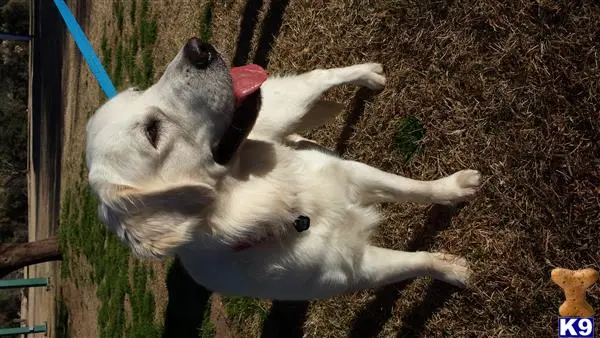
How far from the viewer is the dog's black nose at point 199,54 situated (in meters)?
2.58

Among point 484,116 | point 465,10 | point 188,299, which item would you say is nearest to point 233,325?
point 188,299

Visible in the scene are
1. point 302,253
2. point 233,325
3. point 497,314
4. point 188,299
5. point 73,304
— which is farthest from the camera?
point 73,304

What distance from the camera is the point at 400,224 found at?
11.6 feet

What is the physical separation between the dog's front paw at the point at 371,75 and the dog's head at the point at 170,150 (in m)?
1.15

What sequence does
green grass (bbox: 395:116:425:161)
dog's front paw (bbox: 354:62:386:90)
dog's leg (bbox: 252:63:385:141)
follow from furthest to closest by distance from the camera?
dog's front paw (bbox: 354:62:386:90), green grass (bbox: 395:116:425:161), dog's leg (bbox: 252:63:385:141)

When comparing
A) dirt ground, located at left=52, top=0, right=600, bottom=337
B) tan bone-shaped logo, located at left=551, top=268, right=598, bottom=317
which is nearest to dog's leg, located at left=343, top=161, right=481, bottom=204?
dirt ground, located at left=52, top=0, right=600, bottom=337

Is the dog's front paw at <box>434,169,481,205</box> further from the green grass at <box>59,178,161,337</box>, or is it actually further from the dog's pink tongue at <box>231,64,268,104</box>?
the green grass at <box>59,178,161,337</box>

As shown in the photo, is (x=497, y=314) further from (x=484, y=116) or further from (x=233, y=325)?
(x=233, y=325)

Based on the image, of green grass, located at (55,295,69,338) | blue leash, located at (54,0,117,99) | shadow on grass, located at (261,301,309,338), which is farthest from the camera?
green grass, located at (55,295,69,338)

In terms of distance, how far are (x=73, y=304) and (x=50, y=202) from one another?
4062mm

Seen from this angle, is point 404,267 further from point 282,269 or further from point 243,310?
point 243,310

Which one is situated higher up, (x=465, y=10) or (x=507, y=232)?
(x=465, y=10)

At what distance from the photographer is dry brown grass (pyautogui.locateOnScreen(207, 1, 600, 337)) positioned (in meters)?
2.68

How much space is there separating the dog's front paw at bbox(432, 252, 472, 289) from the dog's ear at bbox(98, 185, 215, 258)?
136cm
